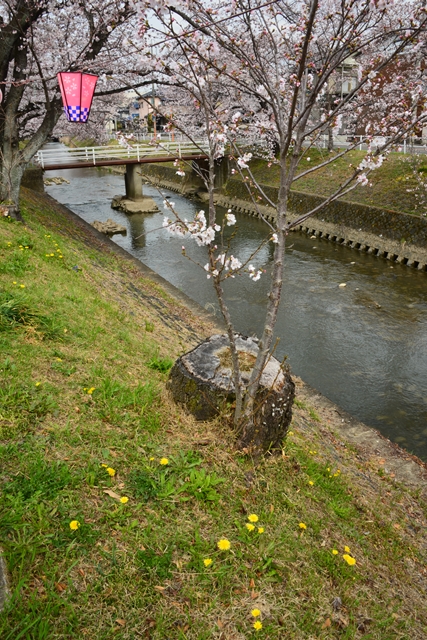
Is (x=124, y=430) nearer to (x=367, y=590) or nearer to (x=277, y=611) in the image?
(x=277, y=611)

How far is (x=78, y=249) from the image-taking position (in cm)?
1252

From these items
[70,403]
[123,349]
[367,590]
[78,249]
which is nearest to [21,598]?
[70,403]

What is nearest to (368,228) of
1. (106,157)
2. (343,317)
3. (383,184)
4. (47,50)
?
(383,184)

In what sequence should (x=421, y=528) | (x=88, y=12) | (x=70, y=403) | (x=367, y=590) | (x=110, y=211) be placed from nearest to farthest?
1. (x=367, y=590)
2. (x=70, y=403)
3. (x=421, y=528)
4. (x=88, y=12)
5. (x=110, y=211)

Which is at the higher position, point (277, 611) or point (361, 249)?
point (277, 611)

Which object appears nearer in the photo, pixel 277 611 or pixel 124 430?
pixel 277 611

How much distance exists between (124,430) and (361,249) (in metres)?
16.6

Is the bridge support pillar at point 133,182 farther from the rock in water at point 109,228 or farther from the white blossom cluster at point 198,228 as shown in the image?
the white blossom cluster at point 198,228

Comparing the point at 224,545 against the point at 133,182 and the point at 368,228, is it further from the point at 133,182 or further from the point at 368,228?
the point at 133,182

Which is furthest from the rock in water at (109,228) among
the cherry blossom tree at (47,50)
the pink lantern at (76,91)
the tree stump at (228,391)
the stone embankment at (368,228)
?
the tree stump at (228,391)

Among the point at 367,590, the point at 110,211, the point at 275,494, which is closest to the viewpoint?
the point at 367,590

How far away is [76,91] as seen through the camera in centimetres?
784

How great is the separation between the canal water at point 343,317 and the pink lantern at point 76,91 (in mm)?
3164

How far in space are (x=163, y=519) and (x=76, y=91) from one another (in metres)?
7.45
